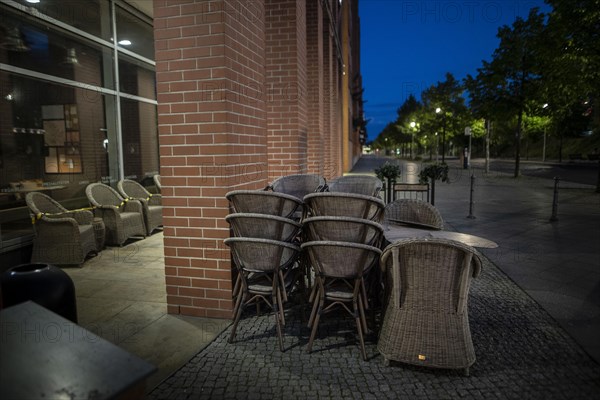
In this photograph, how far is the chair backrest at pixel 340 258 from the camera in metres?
2.89

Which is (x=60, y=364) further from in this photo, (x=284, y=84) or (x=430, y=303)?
(x=284, y=84)

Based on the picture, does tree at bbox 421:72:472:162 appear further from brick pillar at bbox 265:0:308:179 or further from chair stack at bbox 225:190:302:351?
chair stack at bbox 225:190:302:351

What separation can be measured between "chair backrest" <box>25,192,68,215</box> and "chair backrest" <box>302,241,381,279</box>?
13.9 ft

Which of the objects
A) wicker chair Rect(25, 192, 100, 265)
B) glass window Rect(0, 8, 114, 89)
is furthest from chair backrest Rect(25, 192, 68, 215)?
glass window Rect(0, 8, 114, 89)

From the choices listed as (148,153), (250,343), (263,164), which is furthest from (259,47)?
(148,153)

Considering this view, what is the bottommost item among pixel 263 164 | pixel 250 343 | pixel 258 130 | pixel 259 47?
pixel 250 343

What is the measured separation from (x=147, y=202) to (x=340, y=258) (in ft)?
18.3

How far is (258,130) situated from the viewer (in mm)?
4195

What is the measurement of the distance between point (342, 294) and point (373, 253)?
0.41 meters

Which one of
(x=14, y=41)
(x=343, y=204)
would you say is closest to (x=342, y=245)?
(x=343, y=204)

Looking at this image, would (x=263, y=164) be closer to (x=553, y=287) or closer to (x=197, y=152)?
(x=197, y=152)

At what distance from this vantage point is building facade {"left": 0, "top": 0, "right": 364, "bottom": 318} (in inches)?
139

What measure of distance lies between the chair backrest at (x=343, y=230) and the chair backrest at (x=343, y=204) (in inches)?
8.0

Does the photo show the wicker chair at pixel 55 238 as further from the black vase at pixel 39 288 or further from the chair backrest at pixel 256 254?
the chair backrest at pixel 256 254
